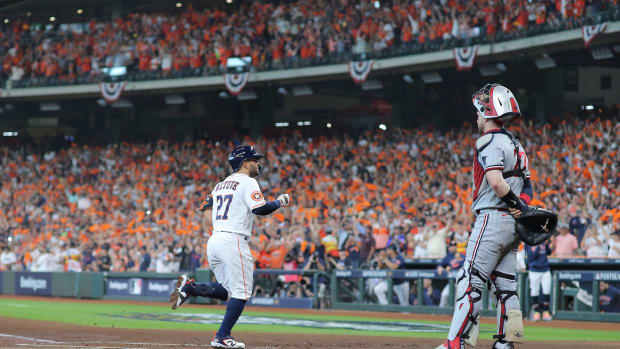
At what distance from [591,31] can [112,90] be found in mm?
17545

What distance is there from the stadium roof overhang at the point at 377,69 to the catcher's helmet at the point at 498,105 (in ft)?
51.5

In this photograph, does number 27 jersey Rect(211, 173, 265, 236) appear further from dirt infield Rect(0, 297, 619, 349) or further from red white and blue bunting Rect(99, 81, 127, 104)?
red white and blue bunting Rect(99, 81, 127, 104)

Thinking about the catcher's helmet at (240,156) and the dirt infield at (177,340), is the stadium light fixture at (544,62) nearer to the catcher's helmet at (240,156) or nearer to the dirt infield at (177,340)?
the dirt infield at (177,340)

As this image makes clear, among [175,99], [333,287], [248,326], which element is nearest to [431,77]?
[175,99]

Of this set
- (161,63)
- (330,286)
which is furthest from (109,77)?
(330,286)

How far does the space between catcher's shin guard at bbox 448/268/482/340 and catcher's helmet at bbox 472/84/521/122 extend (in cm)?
121

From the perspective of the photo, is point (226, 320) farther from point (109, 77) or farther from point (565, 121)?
point (109, 77)

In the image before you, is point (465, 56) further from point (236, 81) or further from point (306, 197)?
point (236, 81)

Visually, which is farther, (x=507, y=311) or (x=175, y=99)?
(x=175, y=99)

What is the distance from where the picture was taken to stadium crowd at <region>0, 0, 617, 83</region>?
24.1 metres

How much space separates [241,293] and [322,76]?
2105cm

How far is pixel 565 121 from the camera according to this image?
2331 cm

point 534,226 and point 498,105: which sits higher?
point 498,105

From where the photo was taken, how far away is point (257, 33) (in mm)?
30406
